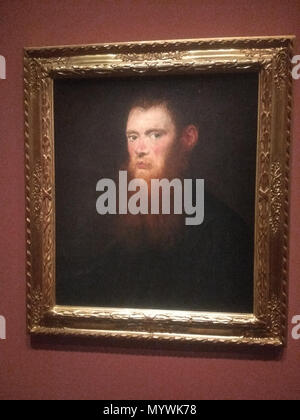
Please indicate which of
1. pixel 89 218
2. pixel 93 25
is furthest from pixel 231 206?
pixel 93 25

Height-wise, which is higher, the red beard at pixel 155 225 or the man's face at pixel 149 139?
the man's face at pixel 149 139

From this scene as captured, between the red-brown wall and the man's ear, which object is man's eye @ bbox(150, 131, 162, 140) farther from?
the red-brown wall

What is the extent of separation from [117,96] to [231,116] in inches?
17.0

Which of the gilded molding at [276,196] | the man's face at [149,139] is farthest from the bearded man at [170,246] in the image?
the gilded molding at [276,196]

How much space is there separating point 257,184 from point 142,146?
0.45 meters

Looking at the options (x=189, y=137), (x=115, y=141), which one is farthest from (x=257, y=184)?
(x=115, y=141)

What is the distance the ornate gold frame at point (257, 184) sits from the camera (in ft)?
3.92

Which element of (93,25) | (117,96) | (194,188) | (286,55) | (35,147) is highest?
(93,25)

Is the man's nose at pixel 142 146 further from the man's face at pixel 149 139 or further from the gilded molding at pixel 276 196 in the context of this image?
the gilded molding at pixel 276 196

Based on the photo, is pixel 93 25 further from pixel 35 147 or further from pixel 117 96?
pixel 35 147

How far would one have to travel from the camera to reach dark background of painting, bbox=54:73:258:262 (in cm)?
122

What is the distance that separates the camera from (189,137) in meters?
1.24

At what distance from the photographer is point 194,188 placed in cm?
125

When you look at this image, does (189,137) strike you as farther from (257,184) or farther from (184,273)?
(184,273)
